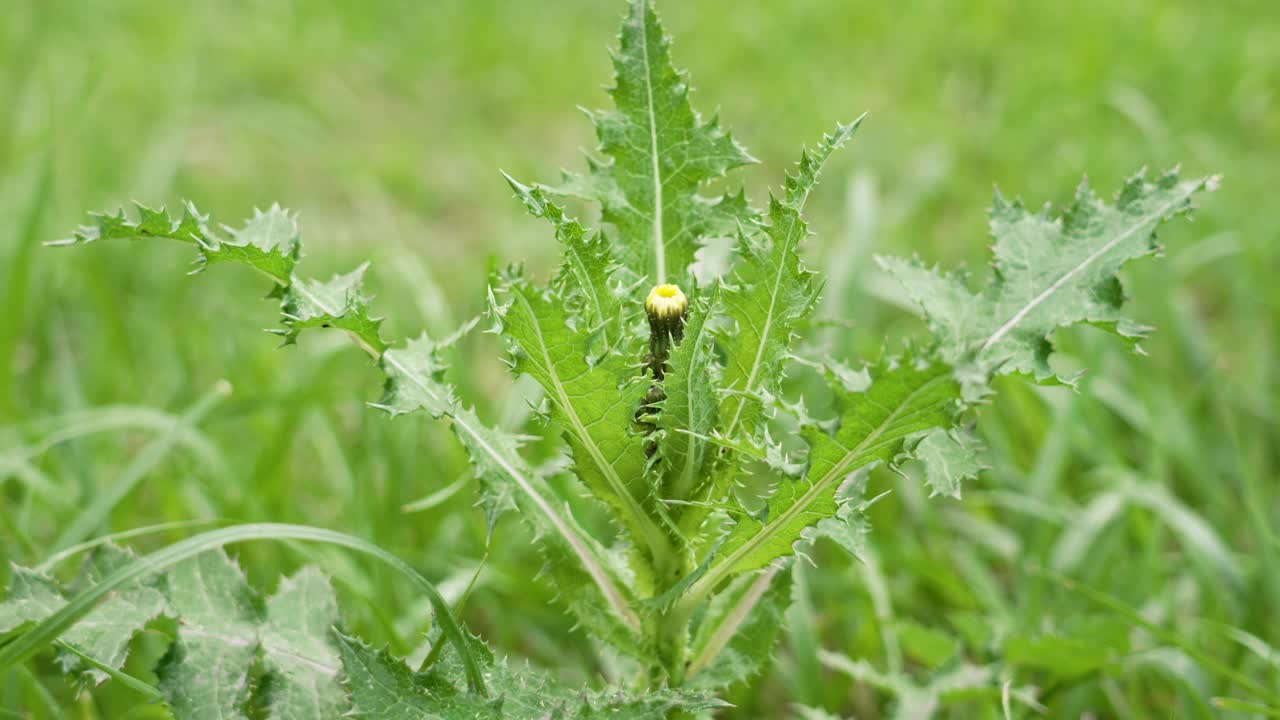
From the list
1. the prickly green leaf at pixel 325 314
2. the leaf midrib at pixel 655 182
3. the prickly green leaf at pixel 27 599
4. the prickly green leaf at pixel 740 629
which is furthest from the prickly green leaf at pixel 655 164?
the prickly green leaf at pixel 27 599

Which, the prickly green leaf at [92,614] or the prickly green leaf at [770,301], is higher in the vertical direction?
the prickly green leaf at [770,301]

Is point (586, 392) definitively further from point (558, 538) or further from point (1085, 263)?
point (1085, 263)

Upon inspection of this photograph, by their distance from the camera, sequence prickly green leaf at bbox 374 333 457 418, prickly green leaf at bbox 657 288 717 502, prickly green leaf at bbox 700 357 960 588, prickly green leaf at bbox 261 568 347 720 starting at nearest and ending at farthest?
prickly green leaf at bbox 700 357 960 588 → prickly green leaf at bbox 657 288 717 502 → prickly green leaf at bbox 374 333 457 418 → prickly green leaf at bbox 261 568 347 720

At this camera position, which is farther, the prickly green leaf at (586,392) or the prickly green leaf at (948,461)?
the prickly green leaf at (948,461)

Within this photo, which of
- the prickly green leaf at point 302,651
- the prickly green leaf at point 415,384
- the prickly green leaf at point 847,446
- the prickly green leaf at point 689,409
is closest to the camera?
the prickly green leaf at point 847,446

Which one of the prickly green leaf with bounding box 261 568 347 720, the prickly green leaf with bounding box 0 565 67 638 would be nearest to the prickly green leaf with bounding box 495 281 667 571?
the prickly green leaf with bounding box 261 568 347 720

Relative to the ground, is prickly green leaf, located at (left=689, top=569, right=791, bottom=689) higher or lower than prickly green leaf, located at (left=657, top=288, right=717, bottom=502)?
lower

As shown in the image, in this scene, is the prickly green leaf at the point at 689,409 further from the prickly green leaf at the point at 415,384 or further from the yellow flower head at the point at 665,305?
the prickly green leaf at the point at 415,384

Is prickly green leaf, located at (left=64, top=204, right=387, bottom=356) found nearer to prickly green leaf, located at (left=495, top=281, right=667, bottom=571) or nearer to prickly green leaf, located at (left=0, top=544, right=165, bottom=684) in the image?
prickly green leaf, located at (left=495, top=281, right=667, bottom=571)
